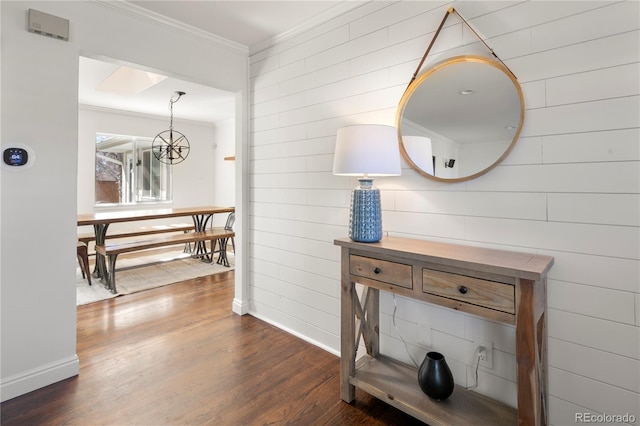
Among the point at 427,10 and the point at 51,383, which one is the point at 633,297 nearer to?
the point at 427,10

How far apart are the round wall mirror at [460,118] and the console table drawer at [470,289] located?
1.89 ft

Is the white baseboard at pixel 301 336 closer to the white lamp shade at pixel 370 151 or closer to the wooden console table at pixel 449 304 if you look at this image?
the wooden console table at pixel 449 304

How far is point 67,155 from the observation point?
1.99m

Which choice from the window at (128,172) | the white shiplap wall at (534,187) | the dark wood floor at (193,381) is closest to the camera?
the white shiplap wall at (534,187)

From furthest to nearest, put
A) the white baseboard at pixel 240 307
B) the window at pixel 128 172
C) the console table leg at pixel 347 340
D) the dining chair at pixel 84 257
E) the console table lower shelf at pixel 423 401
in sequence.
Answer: the window at pixel 128 172 < the dining chair at pixel 84 257 < the white baseboard at pixel 240 307 < the console table leg at pixel 347 340 < the console table lower shelf at pixel 423 401

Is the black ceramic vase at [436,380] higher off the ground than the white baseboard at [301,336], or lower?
higher

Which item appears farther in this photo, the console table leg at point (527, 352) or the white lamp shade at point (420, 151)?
the white lamp shade at point (420, 151)

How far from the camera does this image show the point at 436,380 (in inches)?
60.9

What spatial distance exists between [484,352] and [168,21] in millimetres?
2991

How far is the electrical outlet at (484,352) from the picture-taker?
1627 millimetres

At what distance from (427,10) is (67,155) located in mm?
2313

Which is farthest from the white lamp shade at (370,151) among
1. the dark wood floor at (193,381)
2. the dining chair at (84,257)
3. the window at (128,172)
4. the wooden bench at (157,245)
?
the window at (128,172)

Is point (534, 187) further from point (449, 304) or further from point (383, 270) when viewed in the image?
point (383, 270)

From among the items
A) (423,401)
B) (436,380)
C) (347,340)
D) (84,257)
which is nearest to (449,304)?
(436,380)
